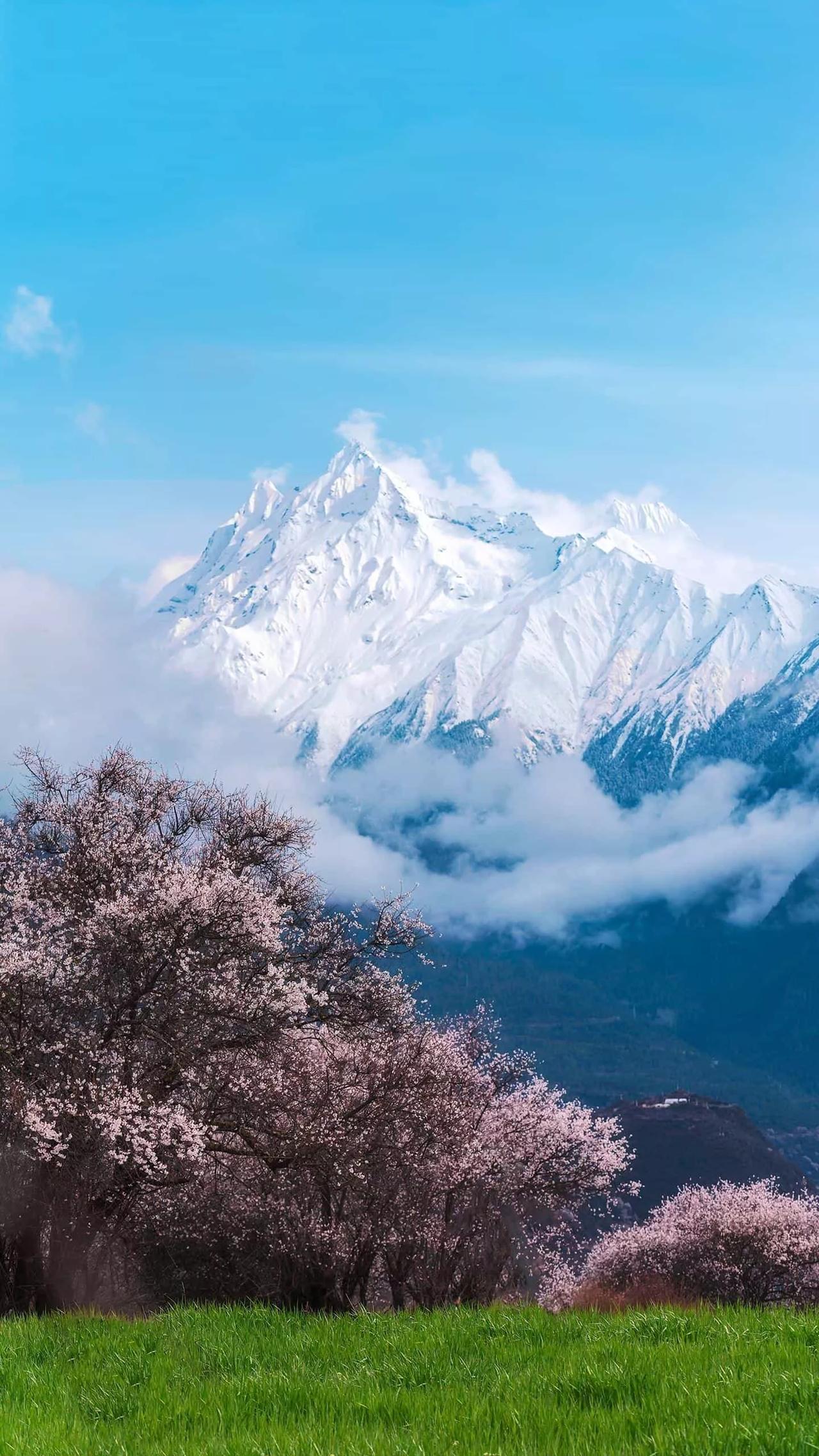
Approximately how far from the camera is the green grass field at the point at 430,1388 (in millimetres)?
7648

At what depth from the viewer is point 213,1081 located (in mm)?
24672

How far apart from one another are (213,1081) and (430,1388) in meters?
16.2

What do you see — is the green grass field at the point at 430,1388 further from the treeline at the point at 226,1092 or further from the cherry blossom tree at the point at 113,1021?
the cherry blossom tree at the point at 113,1021

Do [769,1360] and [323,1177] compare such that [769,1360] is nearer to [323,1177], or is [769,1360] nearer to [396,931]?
[323,1177]

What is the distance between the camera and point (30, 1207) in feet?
77.8

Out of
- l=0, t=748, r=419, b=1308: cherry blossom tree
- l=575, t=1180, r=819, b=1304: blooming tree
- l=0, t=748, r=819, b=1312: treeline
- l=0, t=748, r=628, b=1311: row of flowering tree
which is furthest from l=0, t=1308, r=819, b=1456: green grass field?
l=575, t=1180, r=819, b=1304: blooming tree

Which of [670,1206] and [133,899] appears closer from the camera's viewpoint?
[133,899]

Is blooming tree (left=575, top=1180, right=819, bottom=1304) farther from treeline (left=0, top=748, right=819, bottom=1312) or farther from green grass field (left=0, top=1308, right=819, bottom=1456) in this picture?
green grass field (left=0, top=1308, right=819, bottom=1456)

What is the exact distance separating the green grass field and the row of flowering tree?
10047 mm

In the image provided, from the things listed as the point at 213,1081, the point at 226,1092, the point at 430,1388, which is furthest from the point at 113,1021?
the point at 430,1388

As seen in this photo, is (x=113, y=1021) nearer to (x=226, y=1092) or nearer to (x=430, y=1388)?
(x=226, y=1092)

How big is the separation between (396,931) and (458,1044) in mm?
13190

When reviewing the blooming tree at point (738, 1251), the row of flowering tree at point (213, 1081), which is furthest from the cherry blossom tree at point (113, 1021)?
the blooming tree at point (738, 1251)

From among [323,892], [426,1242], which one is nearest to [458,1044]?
[426,1242]
